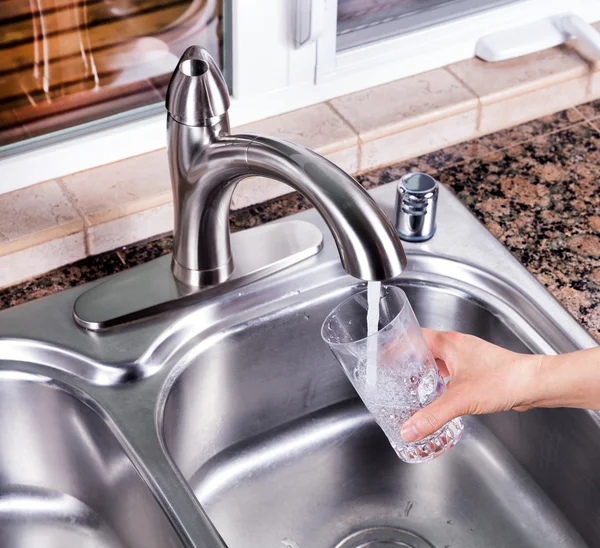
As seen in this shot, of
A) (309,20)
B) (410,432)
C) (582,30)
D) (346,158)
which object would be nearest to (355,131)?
(346,158)

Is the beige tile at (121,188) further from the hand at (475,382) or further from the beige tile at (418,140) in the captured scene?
the hand at (475,382)

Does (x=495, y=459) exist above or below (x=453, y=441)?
below

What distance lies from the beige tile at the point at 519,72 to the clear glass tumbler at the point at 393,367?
1.86 ft

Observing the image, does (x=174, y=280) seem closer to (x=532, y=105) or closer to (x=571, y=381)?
(x=571, y=381)

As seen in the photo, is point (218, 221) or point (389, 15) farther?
point (389, 15)

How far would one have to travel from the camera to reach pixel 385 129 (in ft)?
4.55

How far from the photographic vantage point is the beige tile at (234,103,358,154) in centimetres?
136

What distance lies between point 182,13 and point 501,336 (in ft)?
1.95

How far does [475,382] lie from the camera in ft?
3.41

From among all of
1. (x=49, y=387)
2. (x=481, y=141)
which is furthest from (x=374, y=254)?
(x=481, y=141)

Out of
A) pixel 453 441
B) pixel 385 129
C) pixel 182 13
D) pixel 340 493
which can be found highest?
pixel 182 13

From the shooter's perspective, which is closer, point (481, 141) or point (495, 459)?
point (495, 459)

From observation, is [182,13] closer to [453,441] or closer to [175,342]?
[175,342]

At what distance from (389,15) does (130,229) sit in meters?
0.56
